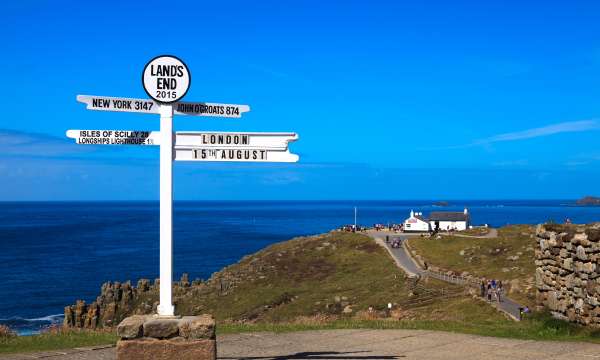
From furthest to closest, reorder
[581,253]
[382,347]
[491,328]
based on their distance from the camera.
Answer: [491,328] → [581,253] → [382,347]

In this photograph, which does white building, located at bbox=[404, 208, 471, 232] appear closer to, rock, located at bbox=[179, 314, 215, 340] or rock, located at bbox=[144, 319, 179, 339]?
rock, located at bbox=[179, 314, 215, 340]

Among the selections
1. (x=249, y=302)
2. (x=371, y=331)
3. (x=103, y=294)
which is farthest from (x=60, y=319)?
(x=371, y=331)

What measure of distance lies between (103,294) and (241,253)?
143 feet

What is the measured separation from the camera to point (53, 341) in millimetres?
12047

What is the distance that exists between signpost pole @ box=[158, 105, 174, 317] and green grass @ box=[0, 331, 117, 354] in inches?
163

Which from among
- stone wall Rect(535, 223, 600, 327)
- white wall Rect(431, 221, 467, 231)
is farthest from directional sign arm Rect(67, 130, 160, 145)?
white wall Rect(431, 221, 467, 231)

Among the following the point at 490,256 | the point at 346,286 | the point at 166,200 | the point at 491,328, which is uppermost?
the point at 166,200

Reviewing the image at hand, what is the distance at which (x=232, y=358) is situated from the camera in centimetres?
1023

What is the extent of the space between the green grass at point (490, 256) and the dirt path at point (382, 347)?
2124cm

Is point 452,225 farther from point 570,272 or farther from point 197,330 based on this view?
point 197,330

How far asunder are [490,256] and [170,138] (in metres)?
43.7

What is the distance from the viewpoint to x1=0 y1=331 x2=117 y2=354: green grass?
37.0ft

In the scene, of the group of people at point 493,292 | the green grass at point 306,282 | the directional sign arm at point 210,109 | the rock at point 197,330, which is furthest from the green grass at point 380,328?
the green grass at point 306,282

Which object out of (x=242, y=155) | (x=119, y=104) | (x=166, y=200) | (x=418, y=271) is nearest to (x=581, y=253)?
(x=242, y=155)
